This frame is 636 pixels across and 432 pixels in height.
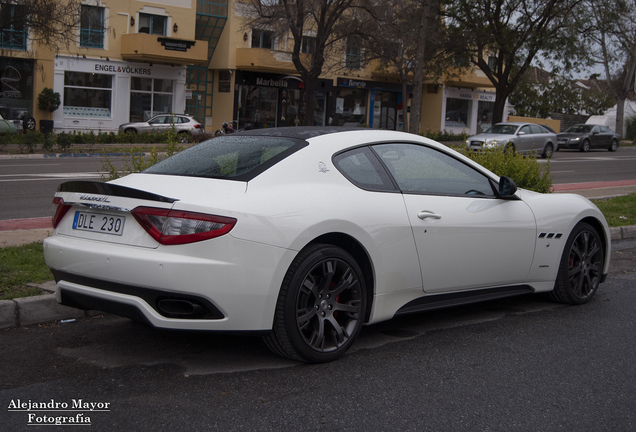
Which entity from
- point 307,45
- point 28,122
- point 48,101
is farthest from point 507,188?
point 307,45

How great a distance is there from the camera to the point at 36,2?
21.8m

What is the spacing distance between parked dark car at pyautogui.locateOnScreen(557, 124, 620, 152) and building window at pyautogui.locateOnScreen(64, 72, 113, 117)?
80.3ft

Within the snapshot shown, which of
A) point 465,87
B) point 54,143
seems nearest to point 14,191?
point 54,143

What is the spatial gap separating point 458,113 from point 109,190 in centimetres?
5056

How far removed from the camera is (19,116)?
30625 mm

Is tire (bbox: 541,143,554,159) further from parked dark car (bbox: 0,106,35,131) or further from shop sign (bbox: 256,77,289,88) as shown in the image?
parked dark car (bbox: 0,106,35,131)

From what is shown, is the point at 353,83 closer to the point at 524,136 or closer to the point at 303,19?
the point at 303,19

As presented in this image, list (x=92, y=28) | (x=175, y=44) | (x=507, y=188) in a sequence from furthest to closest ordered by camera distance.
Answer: (x=175, y=44) → (x=92, y=28) → (x=507, y=188)

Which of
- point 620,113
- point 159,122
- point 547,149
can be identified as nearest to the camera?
point 547,149

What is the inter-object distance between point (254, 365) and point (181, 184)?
119 centimetres

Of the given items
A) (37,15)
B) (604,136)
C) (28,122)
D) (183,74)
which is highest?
(37,15)

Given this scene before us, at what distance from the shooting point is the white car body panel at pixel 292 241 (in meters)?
3.79

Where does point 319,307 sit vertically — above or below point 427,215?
below

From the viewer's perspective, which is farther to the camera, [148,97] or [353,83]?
[353,83]
